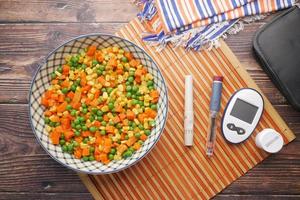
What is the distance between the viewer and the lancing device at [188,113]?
116cm

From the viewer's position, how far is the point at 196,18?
3.91 ft

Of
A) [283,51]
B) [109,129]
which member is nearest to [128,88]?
[109,129]

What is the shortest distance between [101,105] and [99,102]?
0.04ft

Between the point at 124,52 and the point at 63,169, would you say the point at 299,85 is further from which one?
the point at 63,169

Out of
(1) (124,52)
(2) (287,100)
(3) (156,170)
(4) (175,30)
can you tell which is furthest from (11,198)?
(2) (287,100)

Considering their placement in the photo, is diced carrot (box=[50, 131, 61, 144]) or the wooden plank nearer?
diced carrot (box=[50, 131, 61, 144])

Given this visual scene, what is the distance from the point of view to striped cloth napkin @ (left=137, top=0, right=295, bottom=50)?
1.19 m

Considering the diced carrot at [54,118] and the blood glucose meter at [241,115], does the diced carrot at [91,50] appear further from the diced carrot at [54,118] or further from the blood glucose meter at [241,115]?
the blood glucose meter at [241,115]

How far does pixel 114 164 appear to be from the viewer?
3.57 feet

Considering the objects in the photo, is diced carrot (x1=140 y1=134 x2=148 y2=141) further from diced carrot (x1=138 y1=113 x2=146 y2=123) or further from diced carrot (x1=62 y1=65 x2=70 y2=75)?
diced carrot (x1=62 y1=65 x2=70 y2=75)

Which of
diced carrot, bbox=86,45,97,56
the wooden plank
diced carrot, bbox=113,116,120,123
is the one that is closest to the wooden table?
the wooden plank

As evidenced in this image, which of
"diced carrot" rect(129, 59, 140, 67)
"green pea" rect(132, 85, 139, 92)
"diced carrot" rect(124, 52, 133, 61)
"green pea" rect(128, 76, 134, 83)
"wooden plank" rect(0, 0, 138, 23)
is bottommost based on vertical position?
"green pea" rect(132, 85, 139, 92)

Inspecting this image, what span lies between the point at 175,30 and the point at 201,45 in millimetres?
86

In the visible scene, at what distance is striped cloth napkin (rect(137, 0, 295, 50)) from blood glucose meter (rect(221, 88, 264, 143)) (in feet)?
Answer: 0.56
